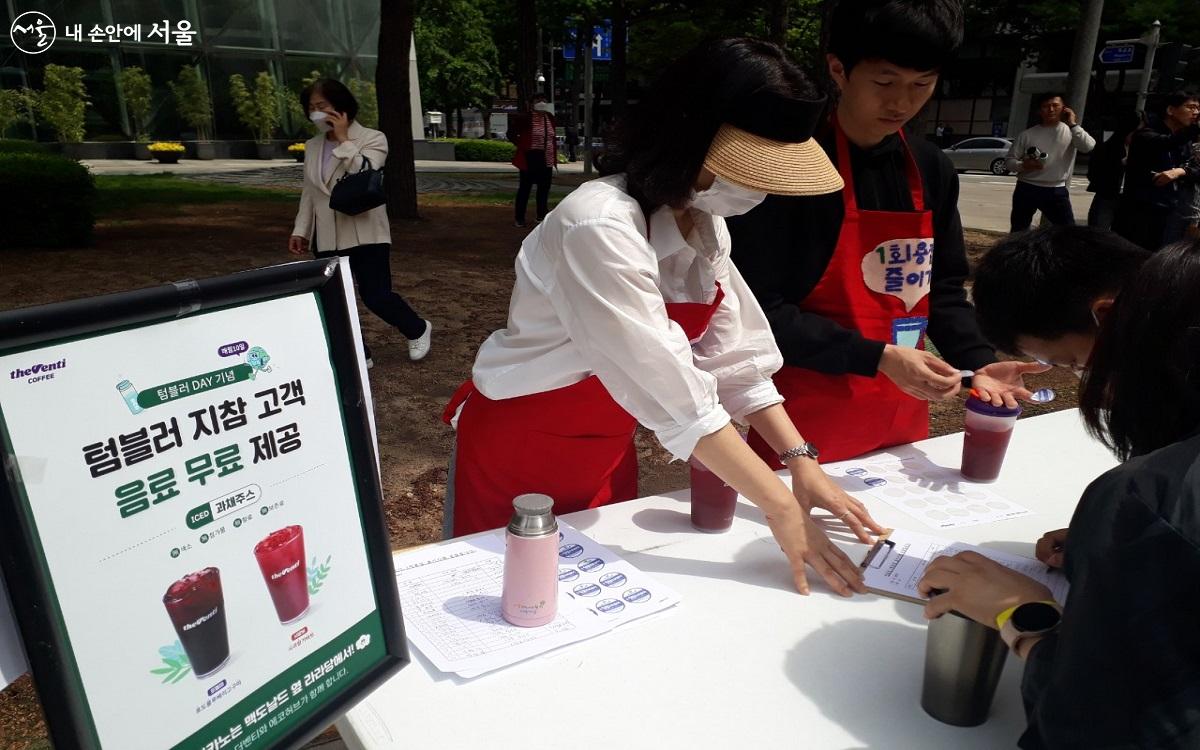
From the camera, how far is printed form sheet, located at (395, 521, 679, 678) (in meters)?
1.12

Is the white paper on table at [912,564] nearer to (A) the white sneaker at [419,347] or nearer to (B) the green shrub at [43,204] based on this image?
(A) the white sneaker at [419,347]

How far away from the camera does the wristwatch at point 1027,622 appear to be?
916 millimetres

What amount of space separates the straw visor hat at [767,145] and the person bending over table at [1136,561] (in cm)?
51

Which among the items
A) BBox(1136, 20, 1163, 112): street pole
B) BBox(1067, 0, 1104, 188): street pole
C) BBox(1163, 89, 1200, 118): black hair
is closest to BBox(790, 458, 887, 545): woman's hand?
BBox(1163, 89, 1200, 118): black hair

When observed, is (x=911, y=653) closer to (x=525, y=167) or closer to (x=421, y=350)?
(x=421, y=350)

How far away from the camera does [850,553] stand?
4.75 feet

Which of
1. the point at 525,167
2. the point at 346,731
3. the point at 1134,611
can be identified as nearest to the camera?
the point at 1134,611

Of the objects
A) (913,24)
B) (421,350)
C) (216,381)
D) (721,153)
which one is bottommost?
(421,350)

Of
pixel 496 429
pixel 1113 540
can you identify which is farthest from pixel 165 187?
pixel 1113 540

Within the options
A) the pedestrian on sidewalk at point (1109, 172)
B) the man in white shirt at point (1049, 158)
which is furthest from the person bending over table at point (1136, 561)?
the pedestrian on sidewalk at point (1109, 172)

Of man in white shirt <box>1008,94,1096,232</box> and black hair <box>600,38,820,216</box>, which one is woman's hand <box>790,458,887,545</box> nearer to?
black hair <box>600,38,820,216</box>

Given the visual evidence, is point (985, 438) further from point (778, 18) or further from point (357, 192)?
point (778, 18)

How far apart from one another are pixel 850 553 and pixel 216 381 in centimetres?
108

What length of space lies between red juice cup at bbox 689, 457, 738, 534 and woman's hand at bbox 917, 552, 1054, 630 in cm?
43
